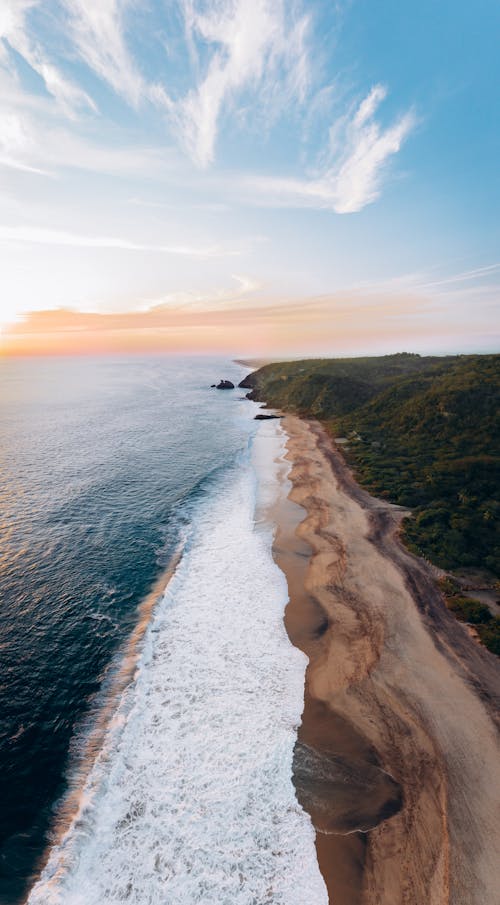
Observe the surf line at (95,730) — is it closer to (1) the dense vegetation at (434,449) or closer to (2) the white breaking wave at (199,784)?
(2) the white breaking wave at (199,784)

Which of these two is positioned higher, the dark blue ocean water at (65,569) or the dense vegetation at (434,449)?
the dense vegetation at (434,449)

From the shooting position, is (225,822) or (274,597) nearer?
(225,822)

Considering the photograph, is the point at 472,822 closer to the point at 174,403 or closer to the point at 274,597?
the point at 274,597

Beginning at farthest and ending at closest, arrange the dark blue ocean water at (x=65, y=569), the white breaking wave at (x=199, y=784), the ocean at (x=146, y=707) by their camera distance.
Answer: the dark blue ocean water at (x=65, y=569) < the ocean at (x=146, y=707) < the white breaking wave at (x=199, y=784)

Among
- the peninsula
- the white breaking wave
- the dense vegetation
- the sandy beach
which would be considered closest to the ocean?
the white breaking wave

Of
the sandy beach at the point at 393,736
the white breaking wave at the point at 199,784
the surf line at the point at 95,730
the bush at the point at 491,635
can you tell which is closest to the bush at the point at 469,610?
the bush at the point at 491,635

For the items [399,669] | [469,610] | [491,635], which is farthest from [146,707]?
[469,610]

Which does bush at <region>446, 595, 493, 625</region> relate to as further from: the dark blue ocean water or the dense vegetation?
the dark blue ocean water

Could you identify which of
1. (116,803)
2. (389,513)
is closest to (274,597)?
(116,803)

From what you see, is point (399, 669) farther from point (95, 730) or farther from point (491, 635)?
point (95, 730)
